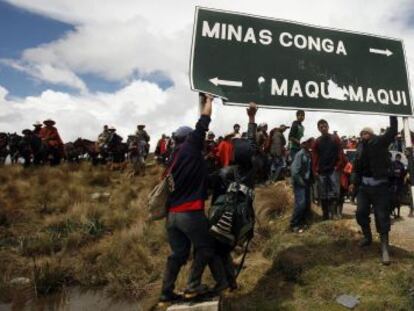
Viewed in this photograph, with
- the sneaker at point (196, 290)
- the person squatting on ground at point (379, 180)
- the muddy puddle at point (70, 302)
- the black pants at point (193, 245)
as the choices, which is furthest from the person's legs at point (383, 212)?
the muddy puddle at point (70, 302)

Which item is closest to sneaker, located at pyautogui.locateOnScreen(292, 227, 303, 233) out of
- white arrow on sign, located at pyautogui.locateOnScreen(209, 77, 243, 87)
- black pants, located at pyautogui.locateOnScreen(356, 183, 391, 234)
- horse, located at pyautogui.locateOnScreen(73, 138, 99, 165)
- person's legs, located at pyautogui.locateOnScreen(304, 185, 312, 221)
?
person's legs, located at pyautogui.locateOnScreen(304, 185, 312, 221)

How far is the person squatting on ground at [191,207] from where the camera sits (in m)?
5.21

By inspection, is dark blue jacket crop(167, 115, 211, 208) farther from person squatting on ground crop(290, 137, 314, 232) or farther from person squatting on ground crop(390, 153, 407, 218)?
person squatting on ground crop(390, 153, 407, 218)

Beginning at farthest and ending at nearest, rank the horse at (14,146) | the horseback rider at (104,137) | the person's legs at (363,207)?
the horseback rider at (104,137), the horse at (14,146), the person's legs at (363,207)

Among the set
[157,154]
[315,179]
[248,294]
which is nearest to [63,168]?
[157,154]

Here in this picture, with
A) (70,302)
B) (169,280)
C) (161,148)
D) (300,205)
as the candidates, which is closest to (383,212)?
(300,205)

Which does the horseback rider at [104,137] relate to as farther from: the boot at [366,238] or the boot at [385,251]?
the boot at [385,251]

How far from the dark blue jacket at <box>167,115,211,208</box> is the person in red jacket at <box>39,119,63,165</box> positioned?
1253 centimetres

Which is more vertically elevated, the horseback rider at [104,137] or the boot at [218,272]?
the horseback rider at [104,137]

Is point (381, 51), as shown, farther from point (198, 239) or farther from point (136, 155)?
point (136, 155)

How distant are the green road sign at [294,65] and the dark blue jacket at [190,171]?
601mm

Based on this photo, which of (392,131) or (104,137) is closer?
(392,131)

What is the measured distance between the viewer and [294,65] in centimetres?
618

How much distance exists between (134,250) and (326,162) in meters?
4.49
